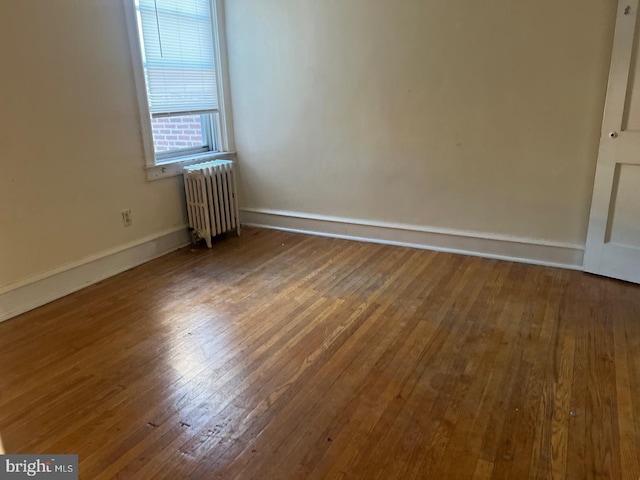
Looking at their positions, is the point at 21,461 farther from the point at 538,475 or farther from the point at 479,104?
the point at 479,104

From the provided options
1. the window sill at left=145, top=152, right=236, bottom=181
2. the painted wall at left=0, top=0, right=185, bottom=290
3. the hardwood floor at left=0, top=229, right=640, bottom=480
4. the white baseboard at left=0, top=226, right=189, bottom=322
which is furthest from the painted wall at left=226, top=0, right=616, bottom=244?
the painted wall at left=0, top=0, right=185, bottom=290

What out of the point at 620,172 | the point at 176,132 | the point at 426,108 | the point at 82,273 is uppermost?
the point at 426,108

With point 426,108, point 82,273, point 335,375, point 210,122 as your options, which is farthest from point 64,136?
point 426,108

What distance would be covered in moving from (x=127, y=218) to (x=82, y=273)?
56cm

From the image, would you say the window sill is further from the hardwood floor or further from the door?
the door

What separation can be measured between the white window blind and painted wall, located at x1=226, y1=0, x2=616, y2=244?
0.92 ft

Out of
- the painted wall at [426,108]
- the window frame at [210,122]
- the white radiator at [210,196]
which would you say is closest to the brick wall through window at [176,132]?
the window frame at [210,122]

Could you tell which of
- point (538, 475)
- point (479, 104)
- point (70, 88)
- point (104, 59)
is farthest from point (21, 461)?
point (479, 104)

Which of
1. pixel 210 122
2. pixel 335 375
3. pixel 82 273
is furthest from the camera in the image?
pixel 210 122

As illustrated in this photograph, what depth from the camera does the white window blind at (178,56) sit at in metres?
3.72

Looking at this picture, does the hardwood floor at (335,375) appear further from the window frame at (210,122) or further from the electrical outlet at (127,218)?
the window frame at (210,122)

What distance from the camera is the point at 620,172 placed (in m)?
3.08

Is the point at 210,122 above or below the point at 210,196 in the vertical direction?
above

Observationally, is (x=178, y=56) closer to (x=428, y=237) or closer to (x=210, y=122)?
(x=210, y=122)
